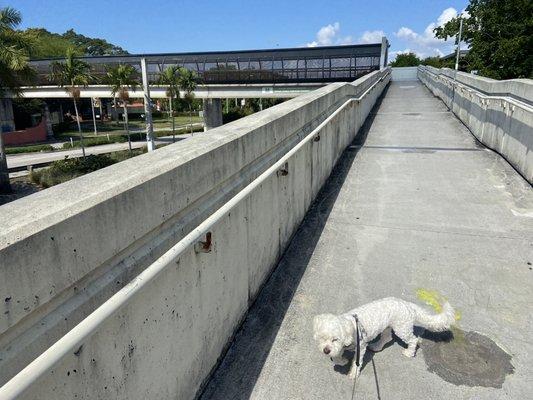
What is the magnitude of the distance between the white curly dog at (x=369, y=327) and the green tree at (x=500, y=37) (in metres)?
32.7

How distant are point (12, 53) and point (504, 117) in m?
24.2

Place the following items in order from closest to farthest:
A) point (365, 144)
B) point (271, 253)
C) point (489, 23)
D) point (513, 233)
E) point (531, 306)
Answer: point (531, 306) < point (271, 253) < point (513, 233) < point (365, 144) < point (489, 23)

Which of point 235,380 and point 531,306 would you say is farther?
point 531,306

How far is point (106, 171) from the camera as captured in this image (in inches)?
101

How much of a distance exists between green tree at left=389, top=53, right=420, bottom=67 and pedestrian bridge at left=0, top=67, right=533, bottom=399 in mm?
91343

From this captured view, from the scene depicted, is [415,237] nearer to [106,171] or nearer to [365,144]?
[106,171]

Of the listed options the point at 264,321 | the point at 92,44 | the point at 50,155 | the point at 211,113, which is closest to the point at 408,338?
the point at 264,321

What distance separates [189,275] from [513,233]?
4483 mm

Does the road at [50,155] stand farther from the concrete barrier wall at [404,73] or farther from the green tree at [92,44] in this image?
the green tree at [92,44]

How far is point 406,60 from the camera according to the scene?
92438 millimetres

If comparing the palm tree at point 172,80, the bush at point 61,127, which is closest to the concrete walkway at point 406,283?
the palm tree at point 172,80

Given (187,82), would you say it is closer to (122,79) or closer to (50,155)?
(122,79)

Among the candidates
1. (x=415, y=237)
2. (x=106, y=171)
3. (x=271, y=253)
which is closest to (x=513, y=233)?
(x=415, y=237)

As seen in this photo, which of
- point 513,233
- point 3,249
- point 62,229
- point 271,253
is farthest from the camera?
point 513,233
